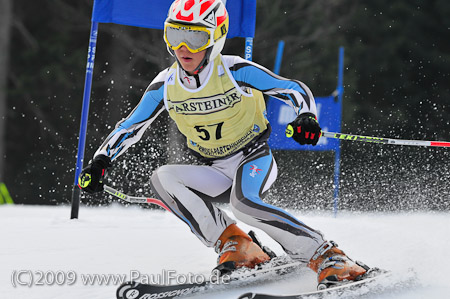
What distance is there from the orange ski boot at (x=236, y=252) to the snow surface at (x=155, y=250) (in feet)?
0.38

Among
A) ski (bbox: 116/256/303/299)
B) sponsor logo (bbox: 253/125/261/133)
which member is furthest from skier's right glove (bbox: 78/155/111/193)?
sponsor logo (bbox: 253/125/261/133)

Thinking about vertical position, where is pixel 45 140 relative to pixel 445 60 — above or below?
below

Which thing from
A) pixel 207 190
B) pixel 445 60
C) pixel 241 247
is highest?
pixel 445 60

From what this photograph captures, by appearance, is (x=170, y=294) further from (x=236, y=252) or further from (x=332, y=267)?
(x=332, y=267)

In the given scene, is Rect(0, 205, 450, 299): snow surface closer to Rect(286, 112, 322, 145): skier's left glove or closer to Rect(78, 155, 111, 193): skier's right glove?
Rect(78, 155, 111, 193): skier's right glove

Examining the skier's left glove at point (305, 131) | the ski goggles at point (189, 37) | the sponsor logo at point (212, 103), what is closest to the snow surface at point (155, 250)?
the skier's left glove at point (305, 131)

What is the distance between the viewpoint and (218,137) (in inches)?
126

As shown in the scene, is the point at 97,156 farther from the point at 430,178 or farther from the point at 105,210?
the point at 430,178

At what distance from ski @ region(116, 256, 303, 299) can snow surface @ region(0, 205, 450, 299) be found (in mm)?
48

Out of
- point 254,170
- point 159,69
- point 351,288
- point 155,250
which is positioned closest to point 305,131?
point 254,170

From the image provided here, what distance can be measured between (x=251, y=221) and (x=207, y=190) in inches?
15.4

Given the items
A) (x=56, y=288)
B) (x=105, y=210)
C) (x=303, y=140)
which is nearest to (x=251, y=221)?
(x=303, y=140)

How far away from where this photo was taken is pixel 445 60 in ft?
53.7

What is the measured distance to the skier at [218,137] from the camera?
9.46ft
